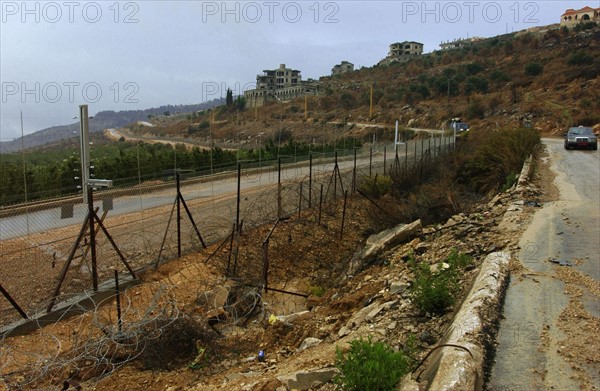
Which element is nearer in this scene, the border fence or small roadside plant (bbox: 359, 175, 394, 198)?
the border fence

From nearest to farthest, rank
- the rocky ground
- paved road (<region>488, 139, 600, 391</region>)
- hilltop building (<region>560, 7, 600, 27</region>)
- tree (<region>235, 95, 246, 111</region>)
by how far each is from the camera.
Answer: paved road (<region>488, 139, 600, 391</region>)
the rocky ground
tree (<region>235, 95, 246, 111</region>)
hilltop building (<region>560, 7, 600, 27</region>)

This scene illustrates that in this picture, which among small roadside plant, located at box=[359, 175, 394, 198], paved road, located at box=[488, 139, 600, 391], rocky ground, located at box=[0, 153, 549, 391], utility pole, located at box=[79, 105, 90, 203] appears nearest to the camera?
paved road, located at box=[488, 139, 600, 391]

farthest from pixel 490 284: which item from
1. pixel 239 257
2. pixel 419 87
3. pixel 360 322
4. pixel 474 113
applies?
pixel 419 87

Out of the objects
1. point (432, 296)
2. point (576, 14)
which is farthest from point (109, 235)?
point (576, 14)

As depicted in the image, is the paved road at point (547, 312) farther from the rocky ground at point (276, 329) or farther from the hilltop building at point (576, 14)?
the hilltop building at point (576, 14)

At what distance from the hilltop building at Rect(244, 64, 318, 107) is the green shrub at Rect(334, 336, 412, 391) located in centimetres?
8810

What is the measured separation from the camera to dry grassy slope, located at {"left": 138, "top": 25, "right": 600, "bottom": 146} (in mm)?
49250

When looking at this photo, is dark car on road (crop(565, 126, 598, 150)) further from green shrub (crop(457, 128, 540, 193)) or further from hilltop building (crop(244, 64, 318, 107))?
hilltop building (crop(244, 64, 318, 107))

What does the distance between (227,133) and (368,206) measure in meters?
39.8

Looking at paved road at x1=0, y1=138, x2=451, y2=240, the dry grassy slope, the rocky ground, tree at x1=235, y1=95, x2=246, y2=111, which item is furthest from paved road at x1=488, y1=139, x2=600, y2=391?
tree at x1=235, y1=95, x2=246, y2=111

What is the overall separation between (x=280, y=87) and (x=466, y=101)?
6738cm

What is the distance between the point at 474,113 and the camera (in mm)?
54656

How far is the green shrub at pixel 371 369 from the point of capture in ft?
11.9

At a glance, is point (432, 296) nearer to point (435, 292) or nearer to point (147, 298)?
point (435, 292)
